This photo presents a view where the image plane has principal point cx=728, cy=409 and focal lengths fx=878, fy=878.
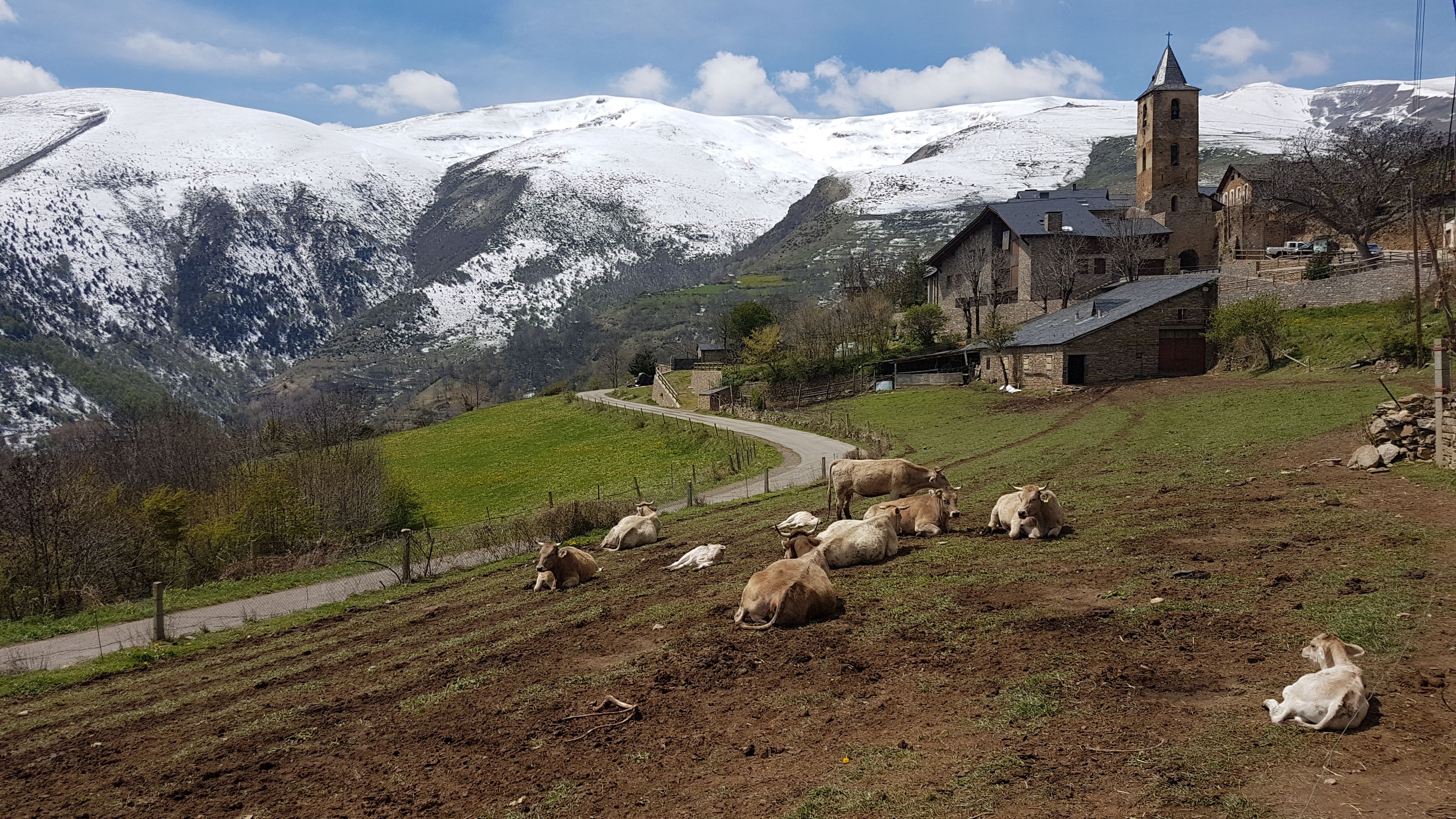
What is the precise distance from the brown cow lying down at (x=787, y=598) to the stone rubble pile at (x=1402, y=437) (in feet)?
44.5

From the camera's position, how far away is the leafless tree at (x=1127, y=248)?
70375 millimetres

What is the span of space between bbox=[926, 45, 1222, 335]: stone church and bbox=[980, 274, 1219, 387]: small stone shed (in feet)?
60.8

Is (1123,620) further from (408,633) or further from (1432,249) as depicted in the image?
(1432,249)

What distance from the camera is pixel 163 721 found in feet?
35.3

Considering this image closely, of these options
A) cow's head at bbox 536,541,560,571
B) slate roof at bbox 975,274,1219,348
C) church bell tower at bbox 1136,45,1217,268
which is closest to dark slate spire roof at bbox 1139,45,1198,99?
church bell tower at bbox 1136,45,1217,268

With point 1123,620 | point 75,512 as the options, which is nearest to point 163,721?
point 1123,620

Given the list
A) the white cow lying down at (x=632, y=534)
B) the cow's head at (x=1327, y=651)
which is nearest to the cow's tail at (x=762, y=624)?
the cow's head at (x=1327, y=651)

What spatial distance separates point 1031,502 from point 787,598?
5.62 meters

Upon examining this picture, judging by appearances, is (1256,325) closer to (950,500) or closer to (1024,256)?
(1024,256)

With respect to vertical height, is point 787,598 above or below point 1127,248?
below

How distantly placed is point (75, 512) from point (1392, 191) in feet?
291

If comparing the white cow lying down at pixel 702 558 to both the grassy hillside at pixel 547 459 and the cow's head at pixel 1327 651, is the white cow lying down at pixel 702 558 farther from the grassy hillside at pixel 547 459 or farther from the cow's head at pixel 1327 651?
the grassy hillside at pixel 547 459

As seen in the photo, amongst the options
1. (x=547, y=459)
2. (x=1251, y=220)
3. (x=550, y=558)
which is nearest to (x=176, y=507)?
(x=550, y=558)

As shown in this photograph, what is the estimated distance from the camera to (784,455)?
4222 cm
